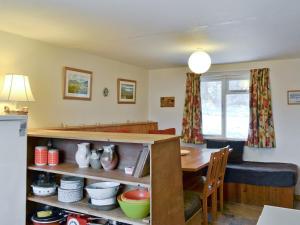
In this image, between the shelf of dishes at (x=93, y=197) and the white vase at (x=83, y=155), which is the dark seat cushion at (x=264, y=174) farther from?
the white vase at (x=83, y=155)

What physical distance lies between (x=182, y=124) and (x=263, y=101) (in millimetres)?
1515

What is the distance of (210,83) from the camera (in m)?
5.09

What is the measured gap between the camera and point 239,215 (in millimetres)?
3523

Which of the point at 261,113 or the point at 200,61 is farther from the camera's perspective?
the point at 261,113

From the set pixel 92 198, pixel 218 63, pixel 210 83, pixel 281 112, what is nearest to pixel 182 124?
pixel 210 83

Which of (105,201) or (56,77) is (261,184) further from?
(56,77)

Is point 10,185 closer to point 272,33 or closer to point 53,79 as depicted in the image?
point 53,79

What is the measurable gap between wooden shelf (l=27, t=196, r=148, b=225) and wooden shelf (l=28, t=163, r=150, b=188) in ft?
0.86

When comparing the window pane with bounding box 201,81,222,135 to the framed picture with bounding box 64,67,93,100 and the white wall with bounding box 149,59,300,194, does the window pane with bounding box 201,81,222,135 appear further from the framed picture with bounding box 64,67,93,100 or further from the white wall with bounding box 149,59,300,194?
the framed picture with bounding box 64,67,93,100

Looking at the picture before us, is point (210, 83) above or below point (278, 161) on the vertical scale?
above

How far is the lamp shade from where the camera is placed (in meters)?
2.70

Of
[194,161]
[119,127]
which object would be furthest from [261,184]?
[119,127]

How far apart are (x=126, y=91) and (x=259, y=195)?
2795 mm

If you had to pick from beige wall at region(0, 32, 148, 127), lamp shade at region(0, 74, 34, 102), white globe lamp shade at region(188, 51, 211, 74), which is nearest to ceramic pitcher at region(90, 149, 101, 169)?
lamp shade at region(0, 74, 34, 102)
